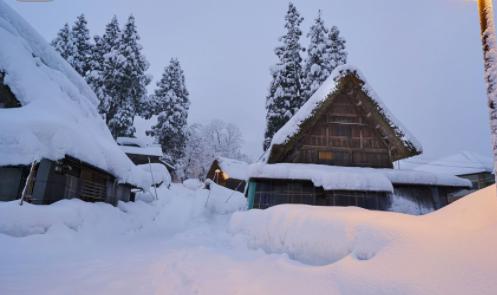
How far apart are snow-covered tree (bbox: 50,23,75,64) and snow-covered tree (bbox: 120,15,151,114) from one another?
21.7ft

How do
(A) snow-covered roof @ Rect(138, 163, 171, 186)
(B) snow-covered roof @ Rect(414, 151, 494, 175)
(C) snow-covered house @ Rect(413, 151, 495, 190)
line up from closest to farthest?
(C) snow-covered house @ Rect(413, 151, 495, 190), (A) snow-covered roof @ Rect(138, 163, 171, 186), (B) snow-covered roof @ Rect(414, 151, 494, 175)

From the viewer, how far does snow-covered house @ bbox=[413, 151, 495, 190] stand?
26.9 metres

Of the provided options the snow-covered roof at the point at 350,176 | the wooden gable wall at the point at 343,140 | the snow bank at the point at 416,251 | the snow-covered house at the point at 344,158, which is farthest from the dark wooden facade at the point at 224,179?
the snow bank at the point at 416,251

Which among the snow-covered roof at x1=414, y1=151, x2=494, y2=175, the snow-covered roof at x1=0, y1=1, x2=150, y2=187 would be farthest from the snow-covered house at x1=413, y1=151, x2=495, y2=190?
the snow-covered roof at x1=0, y1=1, x2=150, y2=187

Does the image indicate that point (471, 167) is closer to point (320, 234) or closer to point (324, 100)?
point (324, 100)

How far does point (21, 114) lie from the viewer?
8.87 m

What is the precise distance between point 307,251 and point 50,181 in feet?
28.7

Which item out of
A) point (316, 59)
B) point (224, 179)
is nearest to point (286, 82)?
point (316, 59)

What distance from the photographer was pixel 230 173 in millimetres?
29531

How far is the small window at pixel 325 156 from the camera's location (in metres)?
13.1

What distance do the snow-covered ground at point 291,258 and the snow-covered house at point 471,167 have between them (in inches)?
984

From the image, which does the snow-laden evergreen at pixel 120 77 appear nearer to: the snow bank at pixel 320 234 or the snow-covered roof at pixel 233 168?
the snow-covered roof at pixel 233 168

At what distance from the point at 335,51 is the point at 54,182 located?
2319 centimetres

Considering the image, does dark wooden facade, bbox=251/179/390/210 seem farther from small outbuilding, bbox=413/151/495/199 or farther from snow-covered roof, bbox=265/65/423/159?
small outbuilding, bbox=413/151/495/199
